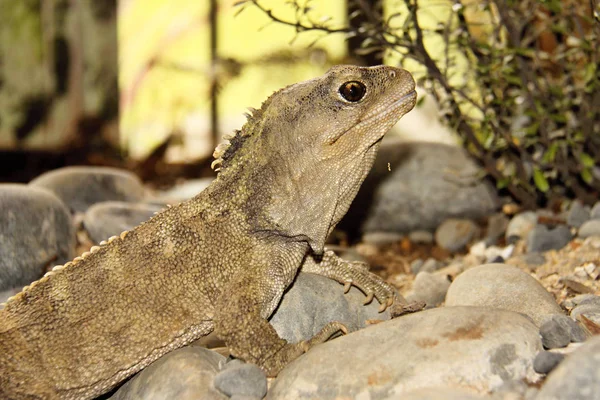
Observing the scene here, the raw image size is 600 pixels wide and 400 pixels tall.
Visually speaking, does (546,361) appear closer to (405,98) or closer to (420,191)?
(405,98)

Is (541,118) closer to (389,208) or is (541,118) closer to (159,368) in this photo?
(389,208)

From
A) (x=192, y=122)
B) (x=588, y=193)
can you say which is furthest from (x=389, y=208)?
Result: (x=192, y=122)

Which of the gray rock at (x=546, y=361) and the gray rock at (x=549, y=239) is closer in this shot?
the gray rock at (x=546, y=361)

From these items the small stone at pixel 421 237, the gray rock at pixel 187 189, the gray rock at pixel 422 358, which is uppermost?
the gray rock at pixel 422 358

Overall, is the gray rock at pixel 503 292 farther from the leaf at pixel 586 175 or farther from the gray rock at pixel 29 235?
the gray rock at pixel 29 235

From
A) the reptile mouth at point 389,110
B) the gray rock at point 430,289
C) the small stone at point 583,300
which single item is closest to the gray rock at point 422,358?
the small stone at point 583,300

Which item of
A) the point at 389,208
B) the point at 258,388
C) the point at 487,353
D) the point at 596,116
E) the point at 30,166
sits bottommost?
the point at 30,166

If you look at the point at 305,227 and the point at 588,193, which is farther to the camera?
the point at 588,193
